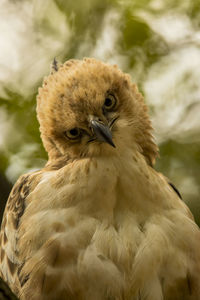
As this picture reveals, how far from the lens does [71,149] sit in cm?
381

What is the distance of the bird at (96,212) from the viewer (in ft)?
11.0

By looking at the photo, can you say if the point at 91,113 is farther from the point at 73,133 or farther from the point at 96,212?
the point at 96,212

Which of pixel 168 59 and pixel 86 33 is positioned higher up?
pixel 86 33

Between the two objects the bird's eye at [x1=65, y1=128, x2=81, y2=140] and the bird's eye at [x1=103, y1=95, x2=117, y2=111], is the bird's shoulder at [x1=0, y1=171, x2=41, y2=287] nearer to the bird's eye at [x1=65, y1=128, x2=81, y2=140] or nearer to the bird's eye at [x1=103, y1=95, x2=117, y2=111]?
the bird's eye at [x1=65, y1=128, x2=81, y2=140]

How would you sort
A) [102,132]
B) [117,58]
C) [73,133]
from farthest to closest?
1. [117,58]
2. [73,133]
3. [102,132]

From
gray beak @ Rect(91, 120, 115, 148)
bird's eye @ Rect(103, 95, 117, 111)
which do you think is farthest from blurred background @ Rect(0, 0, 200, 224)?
gray beak @ Rect(91, 120, 115, 148)

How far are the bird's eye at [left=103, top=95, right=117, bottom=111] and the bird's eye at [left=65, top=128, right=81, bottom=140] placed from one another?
10.9 inches

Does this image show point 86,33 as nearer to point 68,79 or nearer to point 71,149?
point 68,79

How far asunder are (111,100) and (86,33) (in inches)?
52.0

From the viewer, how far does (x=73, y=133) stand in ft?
12.3

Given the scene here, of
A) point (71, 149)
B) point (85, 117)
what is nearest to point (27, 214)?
point (71, 149)

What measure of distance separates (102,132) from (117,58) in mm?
1488

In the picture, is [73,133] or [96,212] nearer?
[96,212]

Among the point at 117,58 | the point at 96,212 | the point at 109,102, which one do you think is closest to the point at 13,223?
the point at 96,212
